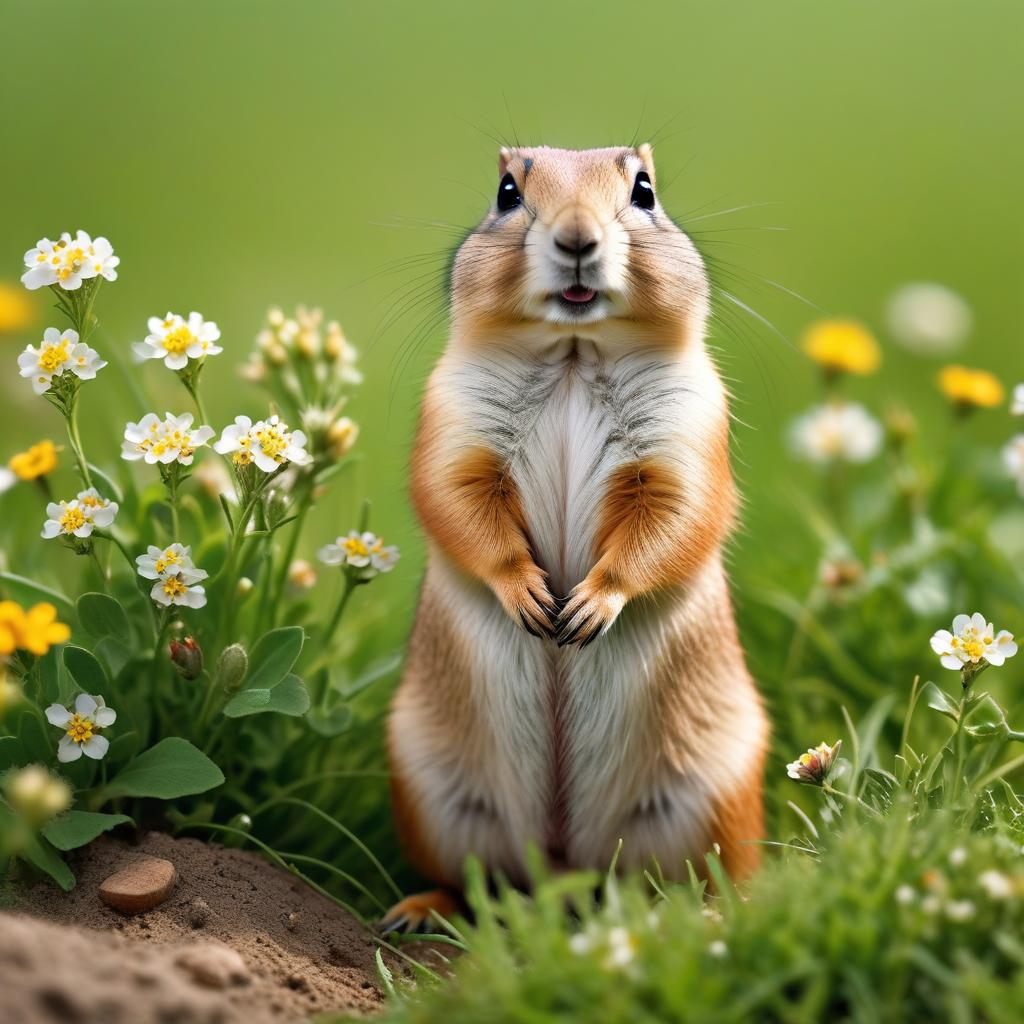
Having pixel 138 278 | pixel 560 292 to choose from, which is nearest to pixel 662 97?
pixel 138 278

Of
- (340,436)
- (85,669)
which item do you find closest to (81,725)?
(85,669)

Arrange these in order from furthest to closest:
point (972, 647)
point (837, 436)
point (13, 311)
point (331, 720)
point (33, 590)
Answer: point (837, 436) → point (13, 311) → point (331, 720) → point (33, 590) → point (972, 647)

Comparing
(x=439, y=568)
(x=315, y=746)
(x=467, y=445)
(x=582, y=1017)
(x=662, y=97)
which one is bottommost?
(x=315, y=746)

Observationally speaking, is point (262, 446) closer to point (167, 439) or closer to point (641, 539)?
point (167, 439)

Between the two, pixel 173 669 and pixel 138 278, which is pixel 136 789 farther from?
pixel 138 278

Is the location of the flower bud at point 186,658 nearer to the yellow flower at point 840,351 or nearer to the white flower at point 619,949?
the white flower at point 619,949

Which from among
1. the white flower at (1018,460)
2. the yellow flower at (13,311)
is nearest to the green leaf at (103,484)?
the yellow flower at (13,311)
